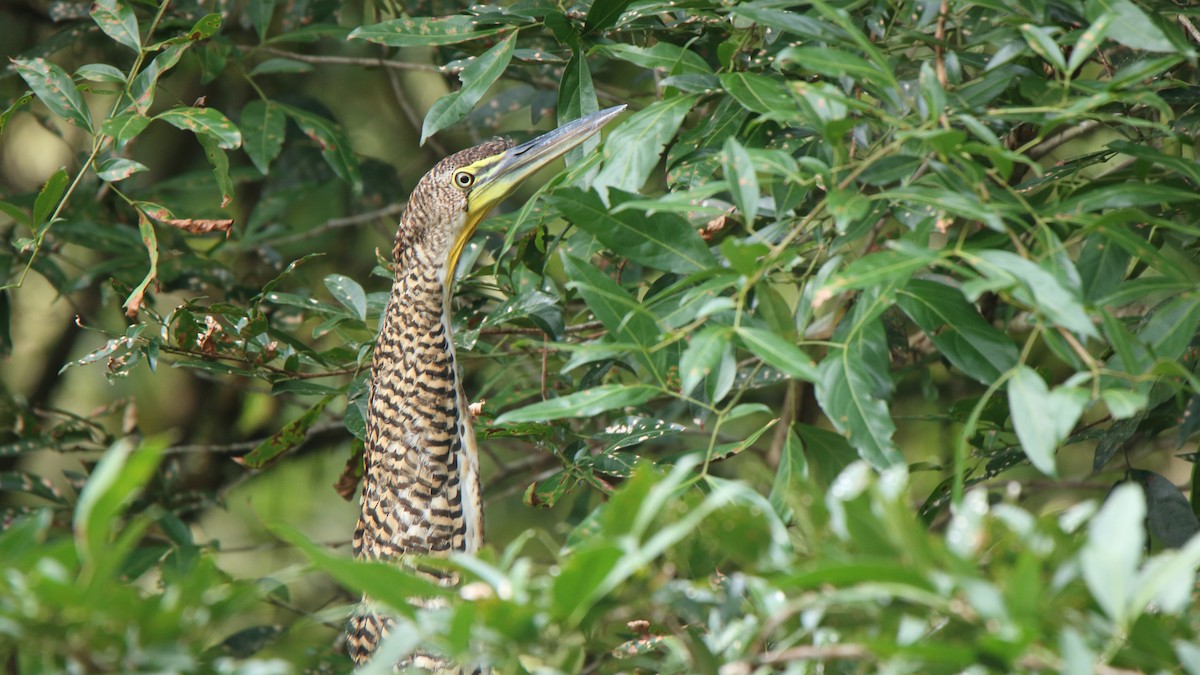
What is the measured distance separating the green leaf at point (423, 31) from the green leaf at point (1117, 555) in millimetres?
1165

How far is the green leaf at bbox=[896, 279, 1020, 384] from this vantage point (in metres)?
1.28

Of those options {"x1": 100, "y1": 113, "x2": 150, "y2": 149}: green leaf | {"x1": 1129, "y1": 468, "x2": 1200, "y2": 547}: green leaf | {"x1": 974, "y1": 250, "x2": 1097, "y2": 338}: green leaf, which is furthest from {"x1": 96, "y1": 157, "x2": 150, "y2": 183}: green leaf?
{"x1": 1129, "y1": 468, "x2": 1200, "y2": 547}: green leaf

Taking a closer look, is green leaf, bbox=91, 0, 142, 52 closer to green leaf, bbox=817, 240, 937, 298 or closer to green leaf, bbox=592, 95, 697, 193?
green leaf, bbox=592, 95, 697, 193

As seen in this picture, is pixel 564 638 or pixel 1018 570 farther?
pixel 564 638

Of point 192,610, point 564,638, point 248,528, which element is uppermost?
point 192,610

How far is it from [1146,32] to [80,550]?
3.62 ft

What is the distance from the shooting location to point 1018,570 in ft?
2.52

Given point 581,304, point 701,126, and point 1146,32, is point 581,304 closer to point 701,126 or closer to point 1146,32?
point 701,126

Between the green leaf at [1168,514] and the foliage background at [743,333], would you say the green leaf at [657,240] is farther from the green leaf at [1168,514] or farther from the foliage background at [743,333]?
the green leaf at [1168,514]

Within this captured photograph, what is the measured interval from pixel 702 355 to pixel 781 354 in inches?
2.9

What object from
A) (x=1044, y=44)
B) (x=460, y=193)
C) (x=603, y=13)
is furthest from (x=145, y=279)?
(x=1044, y=44)

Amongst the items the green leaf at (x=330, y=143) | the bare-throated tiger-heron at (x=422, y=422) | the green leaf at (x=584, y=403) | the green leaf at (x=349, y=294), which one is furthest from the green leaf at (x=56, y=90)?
the green leaf at (x=584, y=403)

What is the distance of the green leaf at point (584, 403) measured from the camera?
116 cm

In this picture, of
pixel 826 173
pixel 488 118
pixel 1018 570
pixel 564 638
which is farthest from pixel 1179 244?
pixel 488 118
